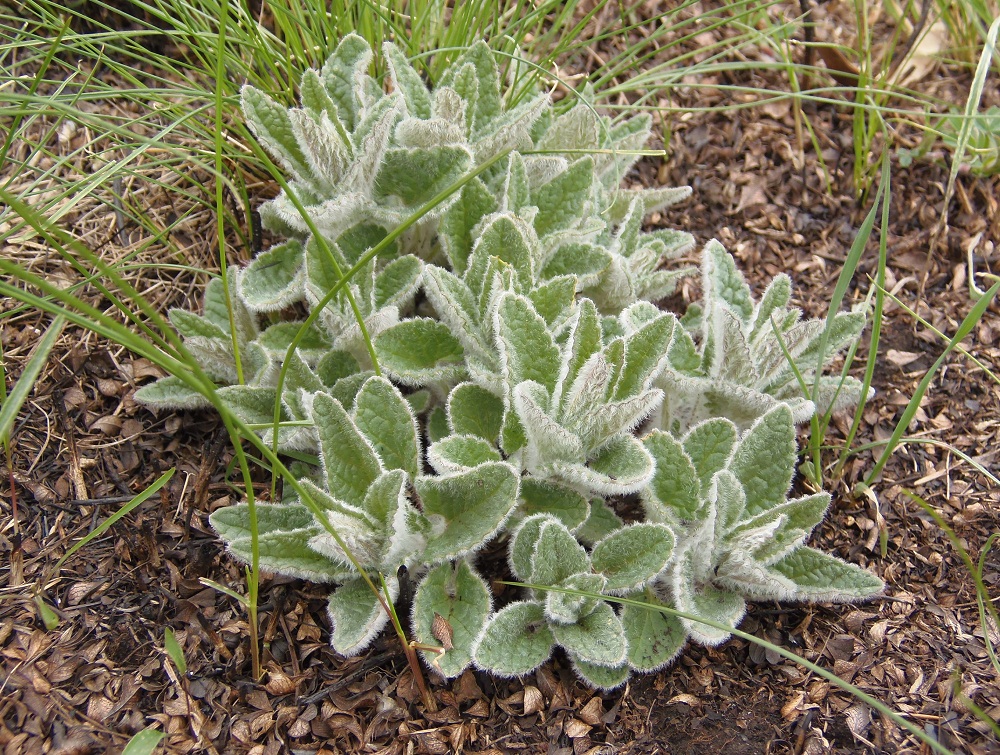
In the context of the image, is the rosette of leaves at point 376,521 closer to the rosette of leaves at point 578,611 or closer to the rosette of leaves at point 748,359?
the rosette of leaves at point 578,611

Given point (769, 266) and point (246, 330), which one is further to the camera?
point (769, 266)

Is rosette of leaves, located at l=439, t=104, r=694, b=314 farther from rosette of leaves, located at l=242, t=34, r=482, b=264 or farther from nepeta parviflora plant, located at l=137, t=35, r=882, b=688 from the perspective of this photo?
rosette of leaves, located at l=242, t=34, r=482, b=264

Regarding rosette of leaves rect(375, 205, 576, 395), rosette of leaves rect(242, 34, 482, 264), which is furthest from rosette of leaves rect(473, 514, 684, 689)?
rosette of leaves rect(242, 34, 482, 264)

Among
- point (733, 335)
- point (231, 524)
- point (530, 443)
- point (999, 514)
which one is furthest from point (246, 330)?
point (999, 514)

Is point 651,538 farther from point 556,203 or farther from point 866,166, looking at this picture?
point 866,166

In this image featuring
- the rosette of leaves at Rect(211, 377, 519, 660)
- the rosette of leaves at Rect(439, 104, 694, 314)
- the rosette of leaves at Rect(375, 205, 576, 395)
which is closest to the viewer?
the rosette of leaves at Rect(211, 377, 519, 660)

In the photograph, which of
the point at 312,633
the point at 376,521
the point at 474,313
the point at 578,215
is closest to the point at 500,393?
the point at 474,313

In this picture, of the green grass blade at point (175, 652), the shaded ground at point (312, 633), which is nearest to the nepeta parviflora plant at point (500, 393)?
the shaded ground at point (312, 633)
